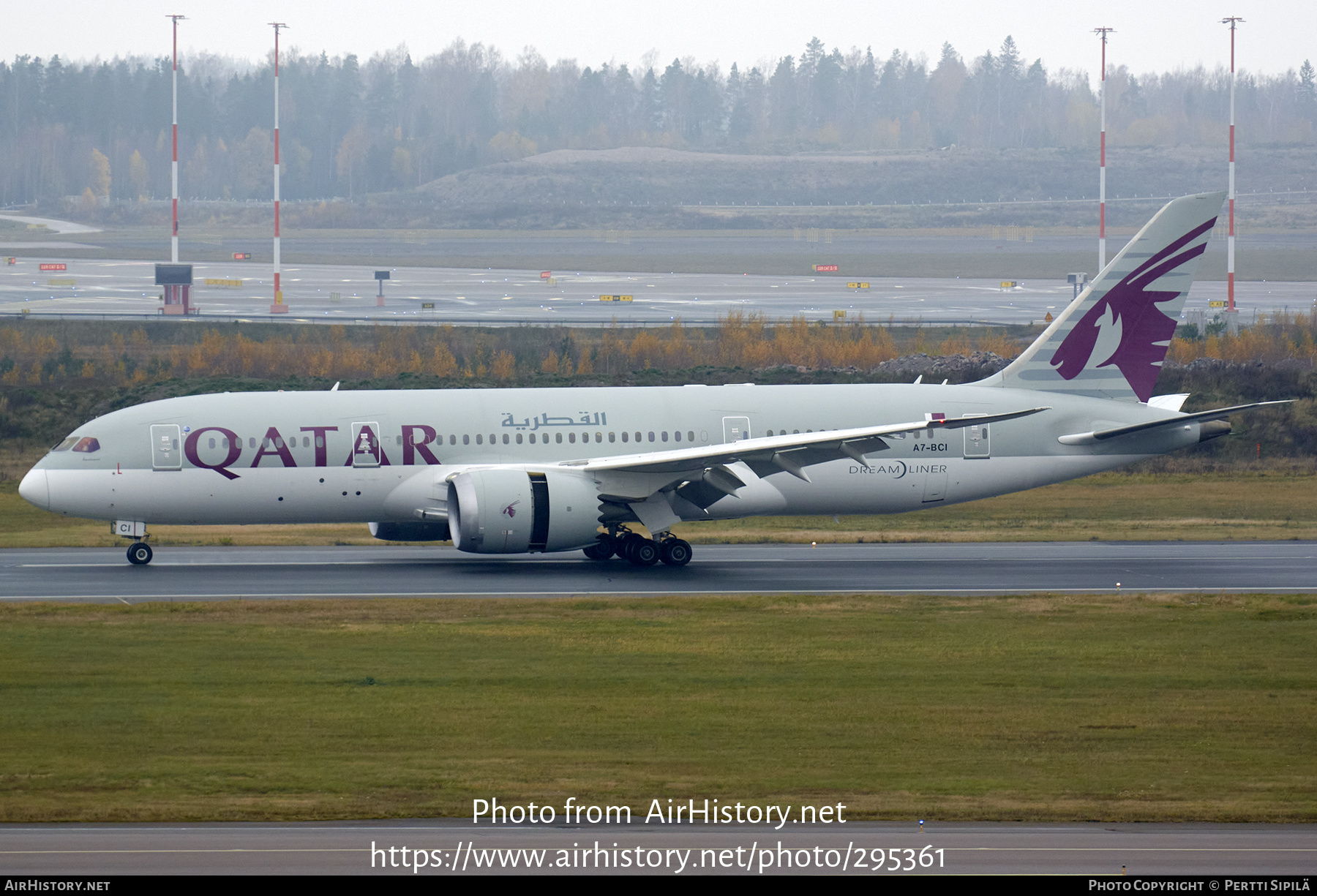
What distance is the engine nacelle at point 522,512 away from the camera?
32750 mm

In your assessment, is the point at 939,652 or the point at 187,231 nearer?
the point at 939,652

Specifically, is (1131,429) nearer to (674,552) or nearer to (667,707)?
(674,552)

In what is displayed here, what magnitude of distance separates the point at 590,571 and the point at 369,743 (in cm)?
1622

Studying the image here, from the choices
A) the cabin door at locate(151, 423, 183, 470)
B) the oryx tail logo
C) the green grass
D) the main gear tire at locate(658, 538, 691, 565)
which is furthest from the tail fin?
the cabin door at locate(151, 423, 183, 470)

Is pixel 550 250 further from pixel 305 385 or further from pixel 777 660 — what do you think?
pixel 777 660

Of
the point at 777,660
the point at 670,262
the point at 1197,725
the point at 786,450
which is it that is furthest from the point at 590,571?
the point at 670,262

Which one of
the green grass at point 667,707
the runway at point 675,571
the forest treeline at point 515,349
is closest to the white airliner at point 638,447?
the runway at point 675,571

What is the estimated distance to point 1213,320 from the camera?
81.8 meters

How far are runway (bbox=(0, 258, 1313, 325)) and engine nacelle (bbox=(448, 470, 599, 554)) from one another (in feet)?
161

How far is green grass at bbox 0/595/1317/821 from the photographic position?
1678 centimetres

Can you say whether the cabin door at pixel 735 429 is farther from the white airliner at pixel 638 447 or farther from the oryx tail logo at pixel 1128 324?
the oryx tail logo at pixel 1128 324

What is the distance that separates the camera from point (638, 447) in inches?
1442

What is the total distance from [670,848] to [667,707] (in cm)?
720

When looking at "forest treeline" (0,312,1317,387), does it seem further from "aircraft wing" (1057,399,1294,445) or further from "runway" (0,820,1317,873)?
"runway" (0,820,1317,873)
